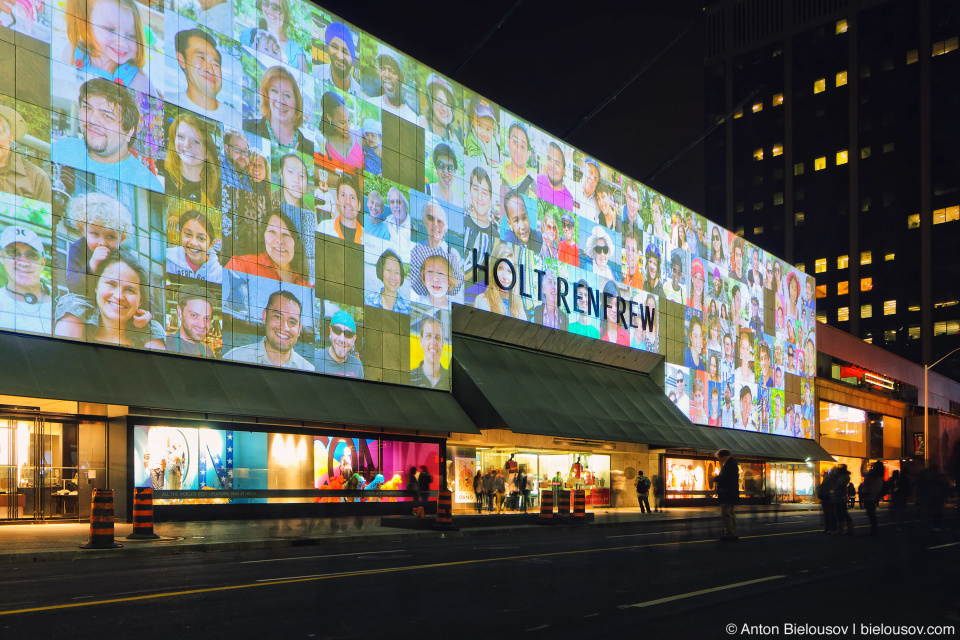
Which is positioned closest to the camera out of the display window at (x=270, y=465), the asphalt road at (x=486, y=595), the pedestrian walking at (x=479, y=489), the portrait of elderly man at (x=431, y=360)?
the asphalt road at (x=486, y=595)

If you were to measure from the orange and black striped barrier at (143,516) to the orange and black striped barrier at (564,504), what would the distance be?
12964 mm

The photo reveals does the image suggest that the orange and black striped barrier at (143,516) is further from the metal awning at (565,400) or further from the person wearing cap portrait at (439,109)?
the person wearing cap portrait at (439,109)

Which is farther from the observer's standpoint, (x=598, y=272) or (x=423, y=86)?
(x=598, y=272)

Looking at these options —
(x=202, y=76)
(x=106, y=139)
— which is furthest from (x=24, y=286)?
(x=202, y=76)

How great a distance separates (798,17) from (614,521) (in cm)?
11264

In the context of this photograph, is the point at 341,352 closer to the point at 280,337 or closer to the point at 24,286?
the point at 280,337

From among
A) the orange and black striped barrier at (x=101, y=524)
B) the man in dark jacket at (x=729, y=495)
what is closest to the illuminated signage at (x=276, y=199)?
the orange and black striped barrier at (x=101, y=524)

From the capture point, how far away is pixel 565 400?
137ft

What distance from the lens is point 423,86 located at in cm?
3653

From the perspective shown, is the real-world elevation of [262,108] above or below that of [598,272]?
above

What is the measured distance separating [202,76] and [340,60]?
6.29m

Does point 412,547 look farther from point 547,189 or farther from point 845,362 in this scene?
point 845,362

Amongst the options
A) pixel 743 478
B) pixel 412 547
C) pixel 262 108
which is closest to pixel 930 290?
pixel 743 478

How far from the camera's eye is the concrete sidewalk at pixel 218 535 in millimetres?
16494
